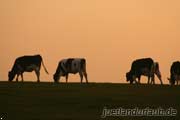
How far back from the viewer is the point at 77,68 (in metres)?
27.8

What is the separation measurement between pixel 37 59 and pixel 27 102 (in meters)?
20.3

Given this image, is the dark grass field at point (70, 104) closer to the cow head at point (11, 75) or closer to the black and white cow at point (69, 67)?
the cow head at point (11, 75)

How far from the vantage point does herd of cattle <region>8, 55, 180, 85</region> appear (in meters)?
27.0

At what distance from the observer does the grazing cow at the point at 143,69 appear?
2695 centimetres

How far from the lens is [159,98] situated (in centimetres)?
938

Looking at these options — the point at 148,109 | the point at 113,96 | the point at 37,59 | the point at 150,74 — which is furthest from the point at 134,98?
the point at 37,59

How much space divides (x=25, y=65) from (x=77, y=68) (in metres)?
2.89

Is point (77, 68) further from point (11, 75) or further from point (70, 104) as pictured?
point (70, 104)

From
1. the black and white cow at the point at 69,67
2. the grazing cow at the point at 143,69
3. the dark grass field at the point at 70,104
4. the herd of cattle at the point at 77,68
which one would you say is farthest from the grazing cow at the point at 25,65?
the dark grass field at the point at 70,104

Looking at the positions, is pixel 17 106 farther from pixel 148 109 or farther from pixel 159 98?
pixel 159 98

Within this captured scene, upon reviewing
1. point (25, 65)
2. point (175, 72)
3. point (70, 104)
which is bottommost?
point (70, 104)

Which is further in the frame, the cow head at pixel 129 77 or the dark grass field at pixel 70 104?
the cow head at pixel 129 77

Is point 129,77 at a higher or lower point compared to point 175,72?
lower

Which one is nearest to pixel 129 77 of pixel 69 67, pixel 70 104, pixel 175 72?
pixel 175 72
